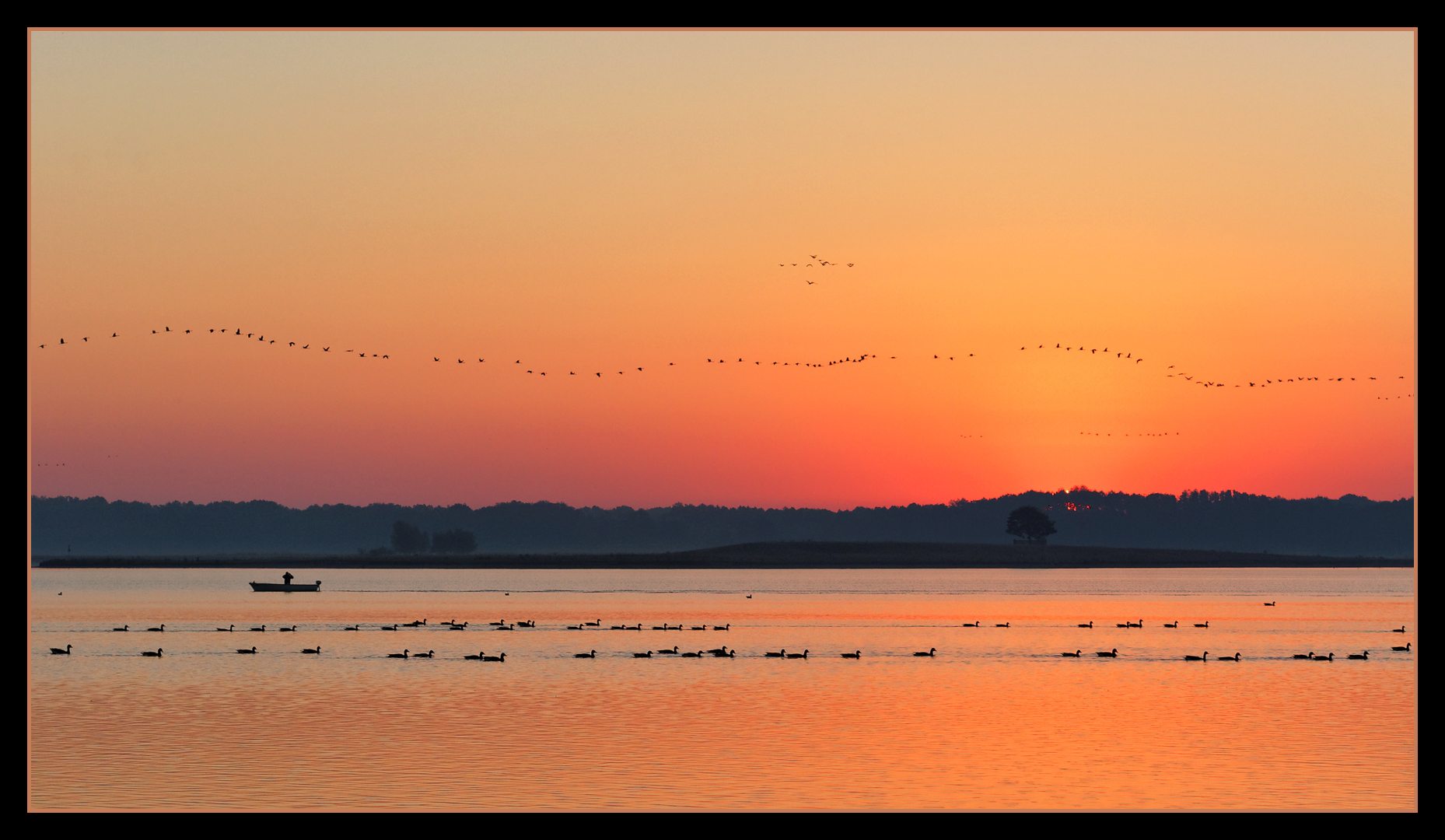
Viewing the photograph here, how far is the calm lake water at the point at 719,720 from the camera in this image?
120 ft

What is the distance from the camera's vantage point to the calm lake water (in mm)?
36594

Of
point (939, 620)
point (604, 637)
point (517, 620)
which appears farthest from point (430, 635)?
point (939, 620)

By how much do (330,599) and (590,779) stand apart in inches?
4975

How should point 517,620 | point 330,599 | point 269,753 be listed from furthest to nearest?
1. point 330,599
2. point 517,620
3. point 269,753

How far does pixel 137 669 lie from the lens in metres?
67.2

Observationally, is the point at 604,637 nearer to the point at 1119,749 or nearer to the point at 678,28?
the point at 1119,749

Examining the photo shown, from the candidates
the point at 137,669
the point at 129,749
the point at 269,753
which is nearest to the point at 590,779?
the point at 269,753

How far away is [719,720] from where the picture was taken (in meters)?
49.1

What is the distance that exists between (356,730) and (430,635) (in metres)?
45.8

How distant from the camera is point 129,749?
4256cm
